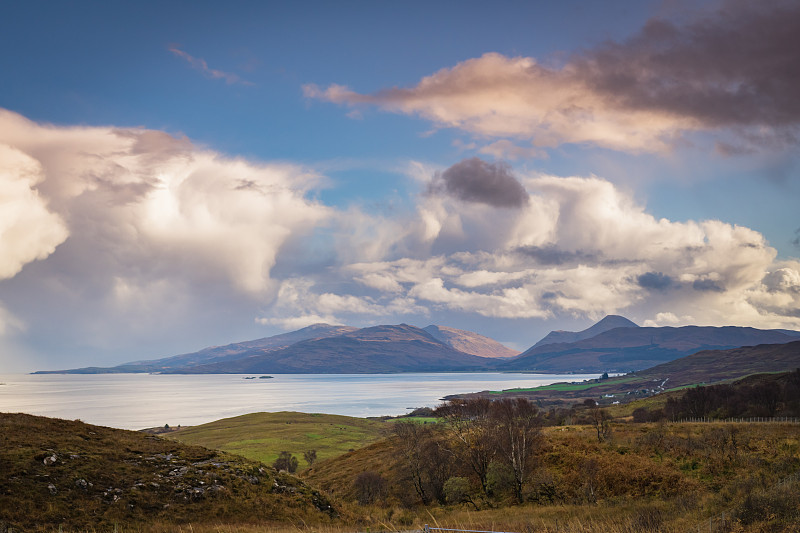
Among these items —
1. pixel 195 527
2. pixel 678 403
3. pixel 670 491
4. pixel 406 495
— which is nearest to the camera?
pixel 195 527

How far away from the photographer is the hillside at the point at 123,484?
957 inches

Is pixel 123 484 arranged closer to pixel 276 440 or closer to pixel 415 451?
pixel 415 451

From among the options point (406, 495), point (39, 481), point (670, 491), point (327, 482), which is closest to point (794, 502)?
point (670, 491)

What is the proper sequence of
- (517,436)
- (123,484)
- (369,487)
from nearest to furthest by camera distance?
(123,484) → (517,436) → (369,487)

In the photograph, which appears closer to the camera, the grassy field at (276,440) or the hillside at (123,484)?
the hillside at (123,484)

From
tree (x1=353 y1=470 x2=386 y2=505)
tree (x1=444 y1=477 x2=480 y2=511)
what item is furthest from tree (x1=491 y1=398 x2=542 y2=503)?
tree (x1=353 y1=470 x2=386 y2=505)

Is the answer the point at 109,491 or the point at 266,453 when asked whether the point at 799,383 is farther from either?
the point at 109,491

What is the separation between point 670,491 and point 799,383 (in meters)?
130

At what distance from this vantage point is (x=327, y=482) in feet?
255

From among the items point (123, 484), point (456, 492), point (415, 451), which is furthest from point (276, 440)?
point (123, 484)

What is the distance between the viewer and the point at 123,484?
28.5 meters

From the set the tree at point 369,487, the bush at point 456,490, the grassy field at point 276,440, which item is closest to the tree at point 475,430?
the bush at point 456,490

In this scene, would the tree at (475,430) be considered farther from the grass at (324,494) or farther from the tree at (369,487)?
the tree at (369,487)

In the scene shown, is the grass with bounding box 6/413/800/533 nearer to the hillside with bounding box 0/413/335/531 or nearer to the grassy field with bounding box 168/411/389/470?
the hillside with bounding box 0/413/335/531
